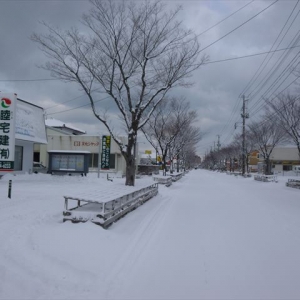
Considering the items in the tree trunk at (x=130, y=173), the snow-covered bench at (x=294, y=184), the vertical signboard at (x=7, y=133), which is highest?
the vertical signboard at (x=7, y=133)

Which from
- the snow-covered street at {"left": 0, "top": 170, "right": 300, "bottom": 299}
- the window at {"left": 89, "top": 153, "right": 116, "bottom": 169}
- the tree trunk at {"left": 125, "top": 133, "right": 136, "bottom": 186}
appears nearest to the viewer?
the snow-covered street at {"left": 0, "top": 170, "right": 300, "bottom": 299}

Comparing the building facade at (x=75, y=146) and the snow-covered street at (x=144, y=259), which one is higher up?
the building facade at (x=75, y=146)

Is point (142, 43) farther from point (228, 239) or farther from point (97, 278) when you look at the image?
point (97, 278)

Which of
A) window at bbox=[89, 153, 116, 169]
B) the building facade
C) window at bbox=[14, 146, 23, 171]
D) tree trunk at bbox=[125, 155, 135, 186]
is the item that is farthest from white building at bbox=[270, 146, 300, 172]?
tree trunk at bbox=[125, 155, 135, 186]

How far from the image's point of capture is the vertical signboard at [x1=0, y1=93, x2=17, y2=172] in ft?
45.7

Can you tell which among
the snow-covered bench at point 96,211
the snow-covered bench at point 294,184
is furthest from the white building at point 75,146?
the snow-covered bench at point 96,211

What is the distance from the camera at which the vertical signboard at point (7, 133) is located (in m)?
13.9

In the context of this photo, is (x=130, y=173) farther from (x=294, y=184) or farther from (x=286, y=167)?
(x=286, y=167)

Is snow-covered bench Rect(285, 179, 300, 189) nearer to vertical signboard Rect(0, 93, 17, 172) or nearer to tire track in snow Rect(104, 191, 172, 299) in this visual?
tire track in snow Rect(104, 191, 172, 299)

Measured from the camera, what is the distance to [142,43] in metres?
16.0

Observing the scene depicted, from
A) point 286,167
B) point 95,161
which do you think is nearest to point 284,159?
point 286,167

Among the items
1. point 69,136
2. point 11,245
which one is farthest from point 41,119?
point 11,245

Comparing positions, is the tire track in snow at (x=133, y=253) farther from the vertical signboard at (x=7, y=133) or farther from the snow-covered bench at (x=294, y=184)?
the snow-covered bench at (x=294, y=184)

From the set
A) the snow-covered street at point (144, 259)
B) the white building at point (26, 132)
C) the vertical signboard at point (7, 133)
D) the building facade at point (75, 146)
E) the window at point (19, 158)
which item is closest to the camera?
the snow-covered street at point (144, 259)
